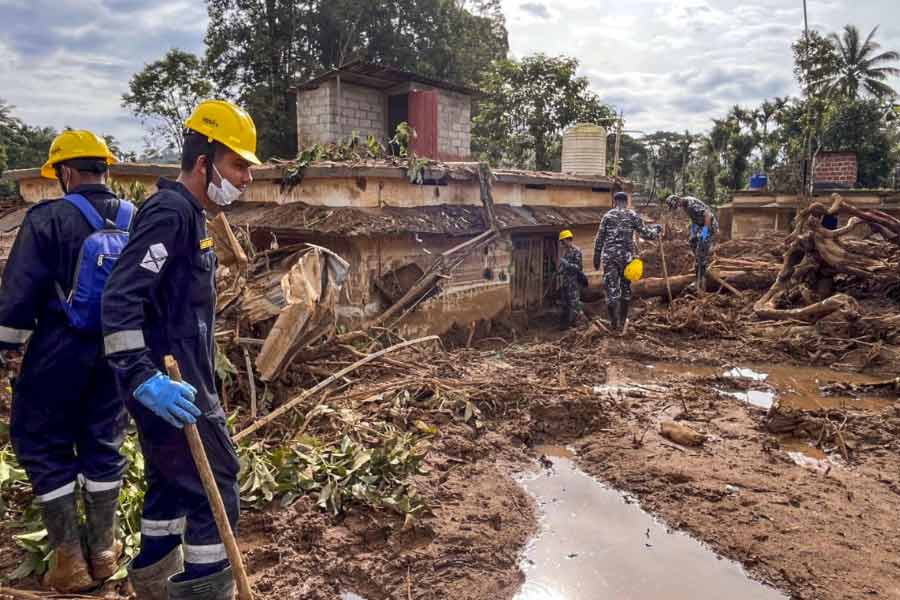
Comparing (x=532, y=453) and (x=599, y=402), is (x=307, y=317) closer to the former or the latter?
(x=532, y=453)

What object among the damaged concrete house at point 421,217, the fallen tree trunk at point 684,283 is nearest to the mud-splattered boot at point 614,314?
the damaged concrete house at point 421,217

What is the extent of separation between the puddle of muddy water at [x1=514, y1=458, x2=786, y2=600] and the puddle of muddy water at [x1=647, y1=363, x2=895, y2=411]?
2.98 meters

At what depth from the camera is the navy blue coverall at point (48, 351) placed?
103 inches

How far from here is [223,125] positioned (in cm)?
229

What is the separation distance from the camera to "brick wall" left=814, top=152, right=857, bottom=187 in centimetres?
2117

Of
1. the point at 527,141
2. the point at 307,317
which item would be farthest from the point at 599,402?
the point at 527,141

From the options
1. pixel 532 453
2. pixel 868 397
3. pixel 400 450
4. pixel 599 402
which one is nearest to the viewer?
pixel 400 450

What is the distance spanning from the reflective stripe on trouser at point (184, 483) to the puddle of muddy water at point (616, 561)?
1.63 metres

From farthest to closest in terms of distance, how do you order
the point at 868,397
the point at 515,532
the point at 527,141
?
1. the point at 527,141
2. the point at 868,397
3. the point at 515,532

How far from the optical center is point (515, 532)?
11.7 ft

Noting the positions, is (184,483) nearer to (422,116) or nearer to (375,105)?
(422,116)

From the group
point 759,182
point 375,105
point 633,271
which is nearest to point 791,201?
point 759,182

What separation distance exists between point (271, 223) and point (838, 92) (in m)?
33.1

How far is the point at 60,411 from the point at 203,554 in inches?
43.5
